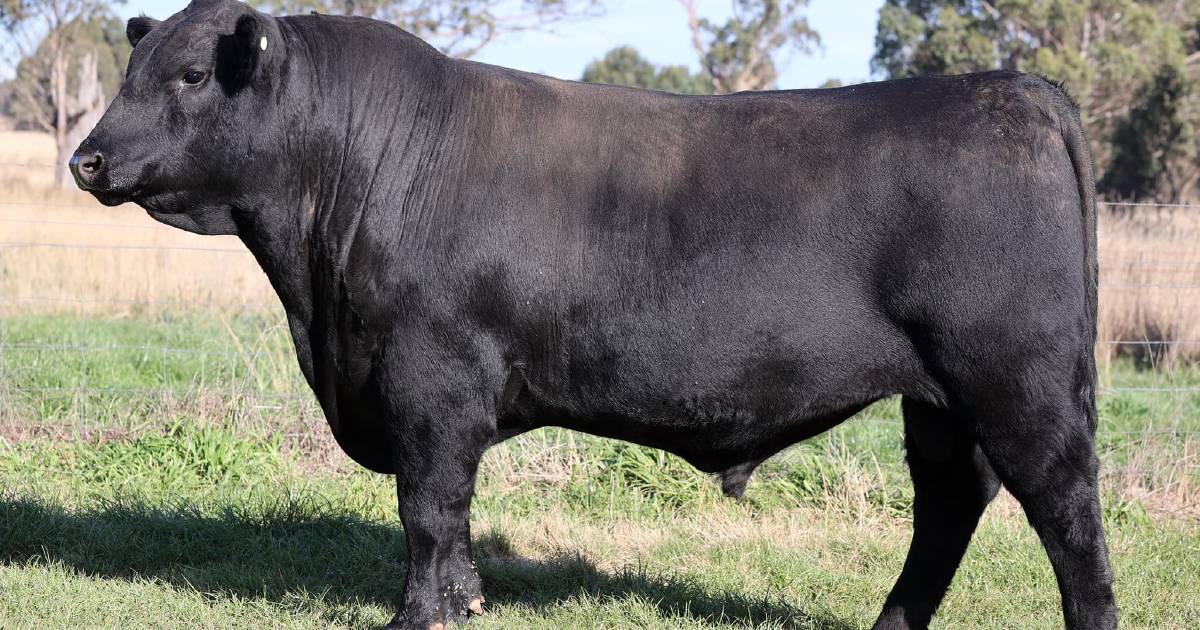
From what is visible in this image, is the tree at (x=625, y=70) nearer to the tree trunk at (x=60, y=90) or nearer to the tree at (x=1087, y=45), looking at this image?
the tree at (x=1087, y=45)

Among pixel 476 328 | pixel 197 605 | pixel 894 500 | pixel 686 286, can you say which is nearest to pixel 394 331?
pixel 476 328

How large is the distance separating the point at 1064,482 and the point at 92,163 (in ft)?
10.6

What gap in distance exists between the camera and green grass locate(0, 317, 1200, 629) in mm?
4445

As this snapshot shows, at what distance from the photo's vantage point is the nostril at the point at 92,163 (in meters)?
3.53

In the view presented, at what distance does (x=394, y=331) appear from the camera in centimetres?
361

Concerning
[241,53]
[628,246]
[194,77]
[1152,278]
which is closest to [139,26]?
[194,77]

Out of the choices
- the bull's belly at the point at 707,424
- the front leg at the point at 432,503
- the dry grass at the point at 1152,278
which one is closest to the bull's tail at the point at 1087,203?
the bull's belly at the point at 707,424

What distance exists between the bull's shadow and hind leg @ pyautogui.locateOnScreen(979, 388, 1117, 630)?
3.69ft

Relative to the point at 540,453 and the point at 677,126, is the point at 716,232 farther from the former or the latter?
the point at 540,453

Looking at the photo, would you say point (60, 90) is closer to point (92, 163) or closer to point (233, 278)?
point (233, 278)

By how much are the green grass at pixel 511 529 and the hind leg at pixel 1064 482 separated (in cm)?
96

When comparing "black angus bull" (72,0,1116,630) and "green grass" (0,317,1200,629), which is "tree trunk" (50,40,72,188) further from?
"black angus bull" (72,0,1116,630)

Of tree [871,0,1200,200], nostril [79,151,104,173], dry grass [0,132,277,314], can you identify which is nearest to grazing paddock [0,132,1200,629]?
nostril [79,151,104,173]

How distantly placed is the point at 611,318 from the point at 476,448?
0.64 m
